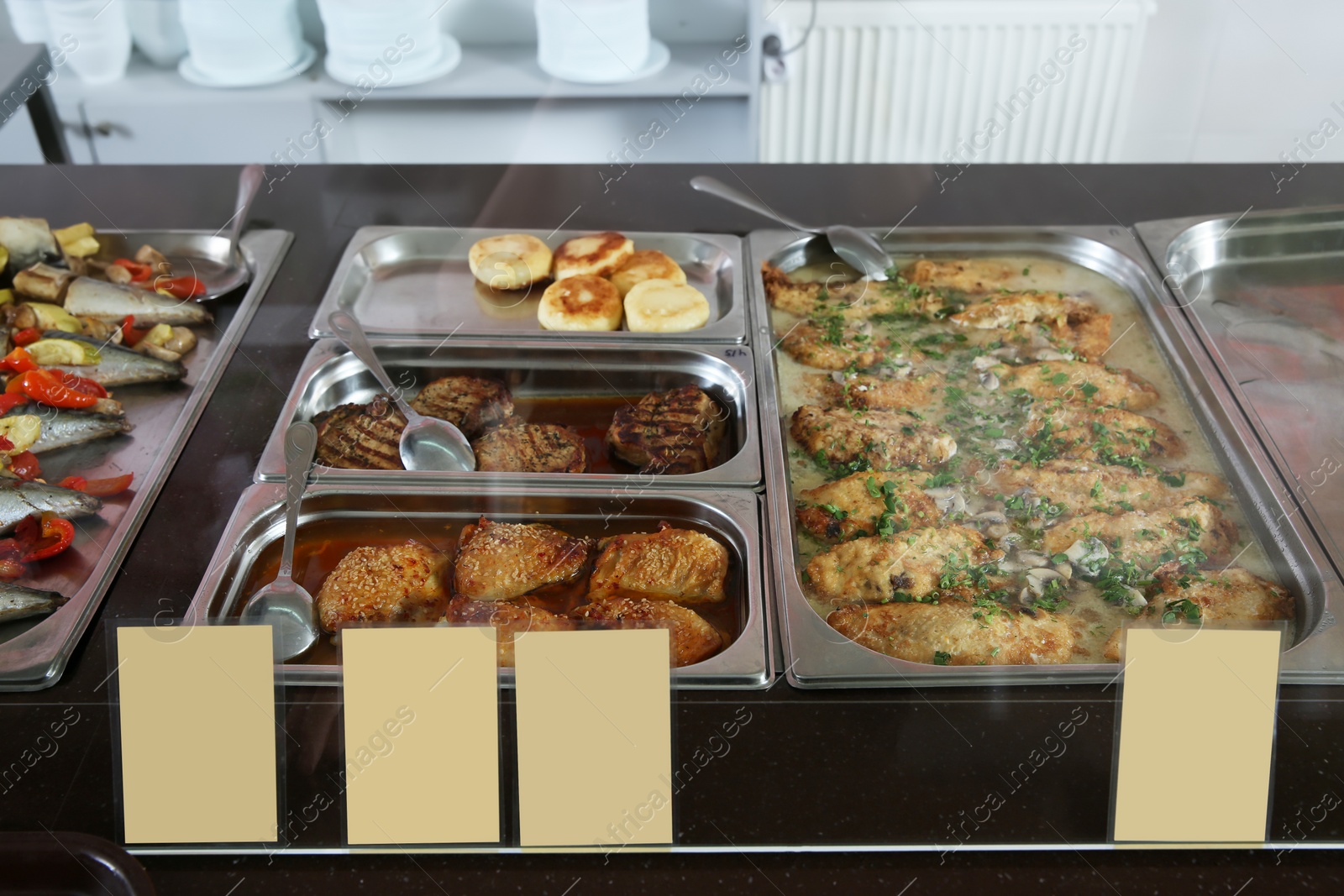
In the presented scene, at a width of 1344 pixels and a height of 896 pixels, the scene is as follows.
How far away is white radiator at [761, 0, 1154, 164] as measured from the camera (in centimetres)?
383

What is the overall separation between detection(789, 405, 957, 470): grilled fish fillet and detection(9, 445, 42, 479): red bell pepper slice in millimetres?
1218

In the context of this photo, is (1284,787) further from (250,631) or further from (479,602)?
(250,631)

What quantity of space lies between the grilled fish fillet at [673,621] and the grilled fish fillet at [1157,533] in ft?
1.77

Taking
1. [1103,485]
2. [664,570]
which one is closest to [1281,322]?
[1103,485]

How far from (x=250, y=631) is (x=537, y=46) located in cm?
332

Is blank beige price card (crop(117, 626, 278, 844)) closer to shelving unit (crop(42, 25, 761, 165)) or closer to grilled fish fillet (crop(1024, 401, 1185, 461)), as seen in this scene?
grilled fish fillet (crop(1024, 401, 1185, 461))

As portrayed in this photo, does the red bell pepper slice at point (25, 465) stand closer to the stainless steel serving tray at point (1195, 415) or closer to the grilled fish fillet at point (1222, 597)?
the stainless steel serving tray at point (1195, 415)

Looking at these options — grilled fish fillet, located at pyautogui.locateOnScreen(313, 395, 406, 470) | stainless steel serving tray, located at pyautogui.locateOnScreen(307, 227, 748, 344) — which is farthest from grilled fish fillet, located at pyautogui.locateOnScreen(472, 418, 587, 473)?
stainless steel serving tray, located at pyautogui.locateOnScreen(307, 227, 748, 344)

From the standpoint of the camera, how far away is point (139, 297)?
6.19 ft

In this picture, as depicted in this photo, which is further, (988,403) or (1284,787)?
(988,403)

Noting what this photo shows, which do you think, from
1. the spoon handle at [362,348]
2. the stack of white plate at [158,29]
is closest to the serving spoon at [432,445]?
the spoon handle at [362,348]

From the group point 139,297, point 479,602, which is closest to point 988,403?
point 479,602

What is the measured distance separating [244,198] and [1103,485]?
1780 millimetres

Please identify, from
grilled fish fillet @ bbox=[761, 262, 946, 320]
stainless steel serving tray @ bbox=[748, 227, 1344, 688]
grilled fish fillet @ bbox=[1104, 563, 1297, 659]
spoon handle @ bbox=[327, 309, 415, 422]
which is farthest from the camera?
grilled fish fillet @ bbox=[761, 262, 946, 320]
